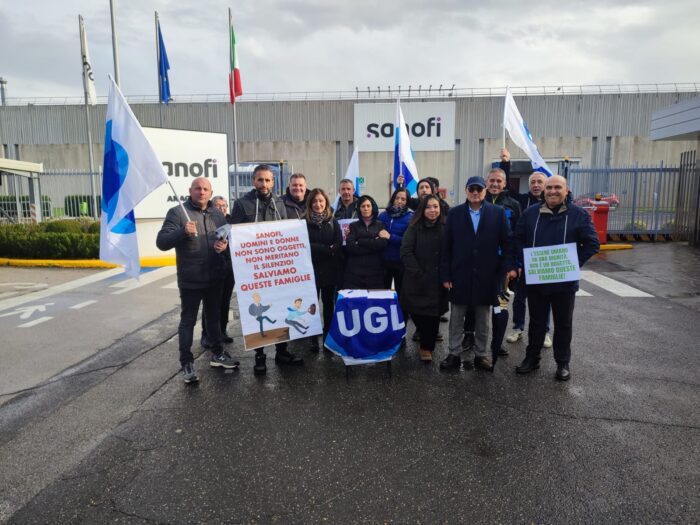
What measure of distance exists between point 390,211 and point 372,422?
2.73m

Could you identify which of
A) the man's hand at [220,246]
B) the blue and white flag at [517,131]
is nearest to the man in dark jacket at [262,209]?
the man's hand at [220,246]

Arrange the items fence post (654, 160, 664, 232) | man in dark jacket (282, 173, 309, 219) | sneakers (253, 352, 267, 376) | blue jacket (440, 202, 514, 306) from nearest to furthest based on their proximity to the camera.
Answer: blue jacket (440, 202, 514, 306), sneakers (253, 352, 267, 376), man in dark jacket (282, 173, 309, 219), fence post (654, 160, 664, 232)

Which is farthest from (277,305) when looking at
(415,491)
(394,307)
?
(415,491)

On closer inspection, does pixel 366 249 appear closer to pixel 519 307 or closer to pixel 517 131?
pixel 519 307

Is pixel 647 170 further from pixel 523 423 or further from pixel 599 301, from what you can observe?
pixel 523 423

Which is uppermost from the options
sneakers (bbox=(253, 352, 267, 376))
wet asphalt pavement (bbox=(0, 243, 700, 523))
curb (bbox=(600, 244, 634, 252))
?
curb (bbox=(600, 244, 634, 252))

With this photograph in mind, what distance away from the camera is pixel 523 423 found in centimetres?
391

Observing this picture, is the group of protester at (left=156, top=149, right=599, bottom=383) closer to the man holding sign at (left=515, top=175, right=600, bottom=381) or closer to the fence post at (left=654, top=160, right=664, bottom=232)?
the man holding sign at (left=515, top=175, right=600, bottom=381)

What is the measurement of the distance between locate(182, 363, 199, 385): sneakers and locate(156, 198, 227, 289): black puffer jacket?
0.78 meters

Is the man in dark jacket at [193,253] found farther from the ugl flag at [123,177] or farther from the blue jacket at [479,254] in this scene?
the blue jacket at [479,254]

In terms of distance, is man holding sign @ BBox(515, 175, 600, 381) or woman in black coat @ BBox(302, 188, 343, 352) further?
woman in black coat @ BBox(302, 188, 343, 352)

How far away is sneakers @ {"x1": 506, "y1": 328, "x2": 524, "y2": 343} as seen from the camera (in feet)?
19.8

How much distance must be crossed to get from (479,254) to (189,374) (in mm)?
3058

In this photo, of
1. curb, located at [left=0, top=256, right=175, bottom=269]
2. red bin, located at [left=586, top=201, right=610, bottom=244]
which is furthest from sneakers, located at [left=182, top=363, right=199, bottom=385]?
red bin, located at [left=586, top=201, right=610, bottom=244]
